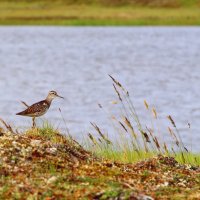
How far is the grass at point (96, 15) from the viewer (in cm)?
12388

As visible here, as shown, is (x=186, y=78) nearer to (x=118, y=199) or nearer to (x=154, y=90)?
(x=154, y=90)

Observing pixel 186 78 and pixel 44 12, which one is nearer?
pixel 186 78

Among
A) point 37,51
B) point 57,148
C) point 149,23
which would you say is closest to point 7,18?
point 149,23

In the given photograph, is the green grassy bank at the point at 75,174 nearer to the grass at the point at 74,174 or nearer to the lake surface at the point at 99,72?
the grass at the point at 74,174

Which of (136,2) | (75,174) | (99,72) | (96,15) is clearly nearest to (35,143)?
(75,174)

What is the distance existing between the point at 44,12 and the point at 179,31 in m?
26.3

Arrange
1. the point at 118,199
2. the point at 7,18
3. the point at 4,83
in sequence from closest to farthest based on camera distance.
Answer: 1. the point at 118,199
2. the point at 4,83
3. the point at 7,18

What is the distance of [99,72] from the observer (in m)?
61.2

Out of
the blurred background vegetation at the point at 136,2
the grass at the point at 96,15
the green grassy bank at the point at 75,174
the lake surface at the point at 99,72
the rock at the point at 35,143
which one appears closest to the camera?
the green grassy bank at the point at 75,174

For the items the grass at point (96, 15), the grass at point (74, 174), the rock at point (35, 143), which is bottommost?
the grass at point (74, 174)

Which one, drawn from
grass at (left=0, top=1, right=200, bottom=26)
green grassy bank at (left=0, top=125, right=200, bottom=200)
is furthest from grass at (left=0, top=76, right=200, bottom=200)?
grass at (left=0, top=1, right=200, bottom=26)

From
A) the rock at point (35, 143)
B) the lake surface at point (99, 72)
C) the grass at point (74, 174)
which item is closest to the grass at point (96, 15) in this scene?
the lake surface at point (99, 72)

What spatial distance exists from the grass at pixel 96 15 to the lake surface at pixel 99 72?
1.39 metres

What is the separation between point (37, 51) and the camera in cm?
8688
